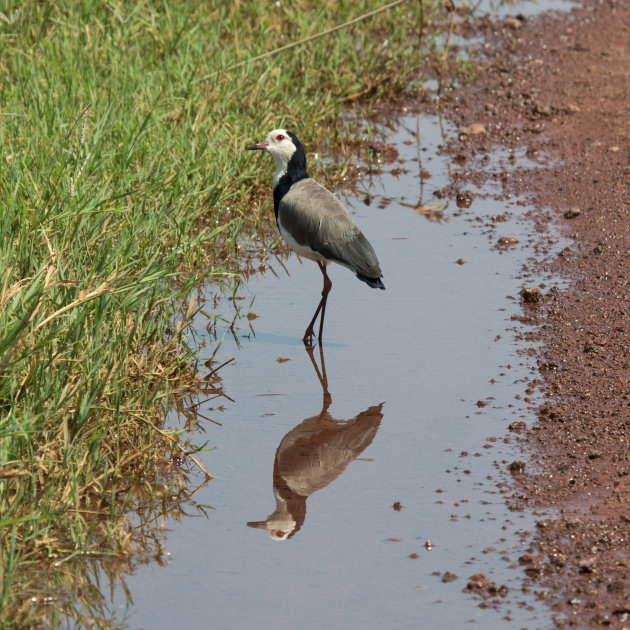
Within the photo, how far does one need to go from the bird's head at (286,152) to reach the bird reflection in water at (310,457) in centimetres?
185

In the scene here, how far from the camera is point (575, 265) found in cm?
750

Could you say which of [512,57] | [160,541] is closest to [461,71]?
[512,57]

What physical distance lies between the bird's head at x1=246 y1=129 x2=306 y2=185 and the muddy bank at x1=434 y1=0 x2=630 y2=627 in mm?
1698

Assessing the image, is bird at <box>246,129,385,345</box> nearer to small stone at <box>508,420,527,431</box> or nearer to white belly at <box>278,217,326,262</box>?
white belly at <box>278,217,326,262</box>

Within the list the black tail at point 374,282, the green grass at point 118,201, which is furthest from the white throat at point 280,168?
the black tail at point 374,282

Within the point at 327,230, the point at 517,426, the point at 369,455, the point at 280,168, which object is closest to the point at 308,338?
the point at 327,230

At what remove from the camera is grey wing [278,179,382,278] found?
6.67 metres

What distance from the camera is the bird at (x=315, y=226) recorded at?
6.67m

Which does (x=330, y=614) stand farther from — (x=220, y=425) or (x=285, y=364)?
(x=285, y=364)

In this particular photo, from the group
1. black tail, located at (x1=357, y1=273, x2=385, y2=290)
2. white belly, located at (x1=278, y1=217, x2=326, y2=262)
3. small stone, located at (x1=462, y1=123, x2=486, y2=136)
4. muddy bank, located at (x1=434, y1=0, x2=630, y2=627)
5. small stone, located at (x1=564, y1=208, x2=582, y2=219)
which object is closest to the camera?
muddy bank, located at (x1=434, y1=0, x2=630, y2=627)

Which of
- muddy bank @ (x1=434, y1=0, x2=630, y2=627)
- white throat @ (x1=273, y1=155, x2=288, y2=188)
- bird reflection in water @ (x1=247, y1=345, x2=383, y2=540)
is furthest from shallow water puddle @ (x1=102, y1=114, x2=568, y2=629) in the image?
white throat @ (x1=273, y1=155, x2=288, y2=188)

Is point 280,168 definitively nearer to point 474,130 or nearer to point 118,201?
point 118,201

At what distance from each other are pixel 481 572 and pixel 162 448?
1.66 metres

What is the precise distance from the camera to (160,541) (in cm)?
461
